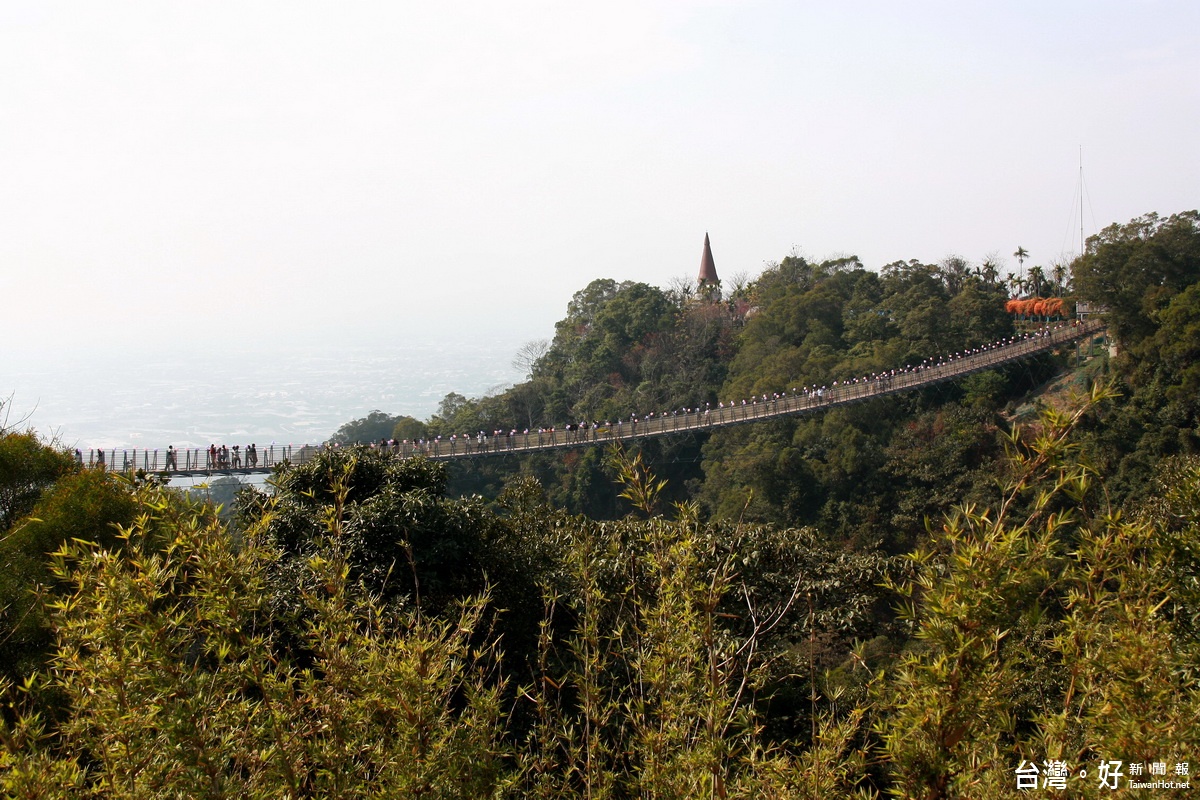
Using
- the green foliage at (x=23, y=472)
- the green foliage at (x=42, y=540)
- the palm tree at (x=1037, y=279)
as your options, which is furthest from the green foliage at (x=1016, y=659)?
the palm tree at (x=1037, y=279)

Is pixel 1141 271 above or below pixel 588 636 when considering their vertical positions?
above

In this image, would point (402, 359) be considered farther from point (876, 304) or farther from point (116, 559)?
point (116, 559)

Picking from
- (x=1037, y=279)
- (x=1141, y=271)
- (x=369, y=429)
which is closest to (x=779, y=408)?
(x=1141, y=271)

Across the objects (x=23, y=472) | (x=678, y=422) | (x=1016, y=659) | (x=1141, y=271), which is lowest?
(x=1016, y=659)

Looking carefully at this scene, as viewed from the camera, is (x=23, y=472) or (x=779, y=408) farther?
(x=779, y=408)

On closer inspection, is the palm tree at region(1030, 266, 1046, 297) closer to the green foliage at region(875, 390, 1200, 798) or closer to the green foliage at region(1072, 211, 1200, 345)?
the green foliage at region(1072, 211, 1200, 345)

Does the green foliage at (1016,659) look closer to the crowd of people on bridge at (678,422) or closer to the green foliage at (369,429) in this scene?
the crowd of people on bridge at (678,422)

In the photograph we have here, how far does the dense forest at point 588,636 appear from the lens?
2.87m

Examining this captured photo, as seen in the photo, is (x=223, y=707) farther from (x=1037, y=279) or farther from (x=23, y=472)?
(x=1037, y=279)

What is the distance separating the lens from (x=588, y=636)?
388 centimetres

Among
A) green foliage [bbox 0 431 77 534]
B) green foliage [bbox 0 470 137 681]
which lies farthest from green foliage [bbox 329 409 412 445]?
green foliage [bbox 0 470 137 681]

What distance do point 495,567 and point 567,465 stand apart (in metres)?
23.6

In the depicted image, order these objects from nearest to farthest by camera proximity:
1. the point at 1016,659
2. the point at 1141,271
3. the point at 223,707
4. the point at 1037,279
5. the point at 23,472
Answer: the point at 1016,659
the point at 223,707
the point at 23,472
the point at 1141,271
the point at 1037,279

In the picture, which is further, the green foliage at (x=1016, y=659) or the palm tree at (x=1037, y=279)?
the palm tree at (x=1037, y=279)
